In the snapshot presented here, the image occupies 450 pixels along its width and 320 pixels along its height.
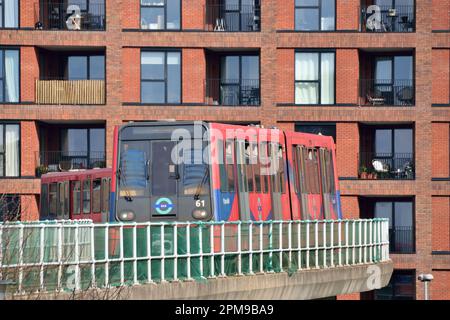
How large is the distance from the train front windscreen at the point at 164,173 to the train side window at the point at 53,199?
15.3 meters

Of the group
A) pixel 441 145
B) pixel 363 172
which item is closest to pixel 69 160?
pixel 363 172

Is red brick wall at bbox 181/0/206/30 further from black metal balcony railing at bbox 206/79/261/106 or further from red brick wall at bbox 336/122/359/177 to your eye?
red brick wall at bbox 336/122/359/177

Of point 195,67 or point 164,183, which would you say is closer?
point 164,183

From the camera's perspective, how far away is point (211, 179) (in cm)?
3734

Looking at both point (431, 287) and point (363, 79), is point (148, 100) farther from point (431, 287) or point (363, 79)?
point (431, 287)

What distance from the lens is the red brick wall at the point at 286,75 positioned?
6238 cm

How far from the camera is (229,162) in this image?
38312 mm

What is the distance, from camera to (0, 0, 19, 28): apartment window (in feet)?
203

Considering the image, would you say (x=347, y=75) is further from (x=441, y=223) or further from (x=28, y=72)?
(x=28, y=72)

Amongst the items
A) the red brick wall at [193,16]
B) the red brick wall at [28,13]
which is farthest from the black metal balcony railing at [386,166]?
the red brick wall at [28,13]

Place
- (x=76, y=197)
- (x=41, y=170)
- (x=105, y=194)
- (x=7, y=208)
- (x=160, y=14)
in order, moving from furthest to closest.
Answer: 1. (x=160, y=14)
2. (x=41, y=170)
3. (x=7, y=208)
4. (x=76, y=197)
5. (x=105, y=194)

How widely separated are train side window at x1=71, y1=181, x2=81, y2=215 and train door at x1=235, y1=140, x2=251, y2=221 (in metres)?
12.7

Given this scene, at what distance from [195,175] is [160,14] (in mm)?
25695
